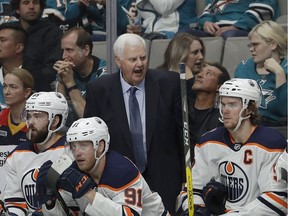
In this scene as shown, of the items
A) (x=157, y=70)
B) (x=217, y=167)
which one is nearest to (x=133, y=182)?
(x=217, y=167)

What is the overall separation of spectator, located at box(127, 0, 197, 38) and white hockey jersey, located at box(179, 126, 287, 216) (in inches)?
47.6

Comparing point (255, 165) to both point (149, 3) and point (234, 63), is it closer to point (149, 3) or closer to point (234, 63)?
point (234, 63)

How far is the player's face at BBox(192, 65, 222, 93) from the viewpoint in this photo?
6.65 metres

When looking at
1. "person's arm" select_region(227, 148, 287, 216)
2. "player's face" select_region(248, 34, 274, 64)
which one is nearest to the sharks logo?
"player's face" select_region(248, 34, 274, 64)

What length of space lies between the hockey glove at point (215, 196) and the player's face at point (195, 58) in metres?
1.16

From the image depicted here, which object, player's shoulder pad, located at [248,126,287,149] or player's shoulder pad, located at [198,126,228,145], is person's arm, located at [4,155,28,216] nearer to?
player's shoulder pad, located at [198,126,228,145]

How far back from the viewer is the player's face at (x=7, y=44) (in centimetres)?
743

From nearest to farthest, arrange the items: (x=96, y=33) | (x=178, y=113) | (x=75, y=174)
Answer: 1. (x=75, y=174)
2. (x=178, y=113)
3. (x=96, y=33)

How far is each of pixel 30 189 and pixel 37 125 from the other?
391 millimetres

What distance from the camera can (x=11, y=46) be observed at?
7441 mm

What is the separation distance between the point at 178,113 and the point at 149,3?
1.04m

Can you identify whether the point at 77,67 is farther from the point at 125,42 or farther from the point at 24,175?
the point at 24,175

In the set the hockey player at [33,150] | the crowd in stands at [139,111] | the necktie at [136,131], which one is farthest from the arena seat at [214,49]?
the hockey player at [33,150]

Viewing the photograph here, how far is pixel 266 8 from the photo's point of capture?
6605mm
